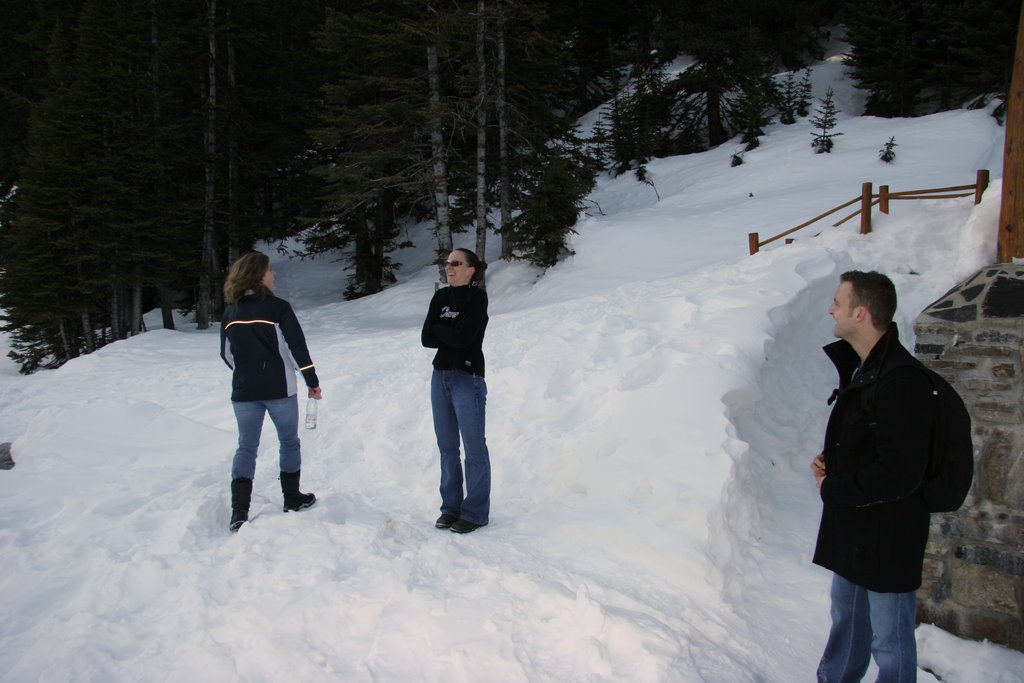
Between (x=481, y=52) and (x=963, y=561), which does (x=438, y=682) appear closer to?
(x=963, y=561)

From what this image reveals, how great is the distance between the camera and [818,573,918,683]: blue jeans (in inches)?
99.0

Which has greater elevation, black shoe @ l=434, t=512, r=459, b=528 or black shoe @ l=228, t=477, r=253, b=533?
black shoe @ l=228, t=477, r=253, b=533

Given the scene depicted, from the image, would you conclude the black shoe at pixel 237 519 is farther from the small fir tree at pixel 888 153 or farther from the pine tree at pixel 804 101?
the pine tree at pixel 804 101

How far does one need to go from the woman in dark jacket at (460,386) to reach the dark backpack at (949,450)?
2646 mm

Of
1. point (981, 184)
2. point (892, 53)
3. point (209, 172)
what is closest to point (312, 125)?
point (209, 172)

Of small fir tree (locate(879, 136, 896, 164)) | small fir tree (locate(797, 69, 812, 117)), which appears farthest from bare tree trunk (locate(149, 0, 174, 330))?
small fir tree (locate(797, 69, 812, 117))

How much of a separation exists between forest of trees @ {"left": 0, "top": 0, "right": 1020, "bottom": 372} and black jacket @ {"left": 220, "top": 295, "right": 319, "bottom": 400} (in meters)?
12.0

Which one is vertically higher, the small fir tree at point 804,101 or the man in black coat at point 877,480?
the small fir tree at point 804,101

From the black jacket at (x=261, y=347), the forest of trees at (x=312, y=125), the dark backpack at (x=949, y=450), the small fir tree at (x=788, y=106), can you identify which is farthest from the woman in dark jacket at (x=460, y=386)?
the small fir tree at (x=788, y=106)

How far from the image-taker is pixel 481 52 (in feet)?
56.0

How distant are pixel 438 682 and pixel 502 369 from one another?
4681 mm

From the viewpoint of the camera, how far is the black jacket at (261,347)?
4.37 m

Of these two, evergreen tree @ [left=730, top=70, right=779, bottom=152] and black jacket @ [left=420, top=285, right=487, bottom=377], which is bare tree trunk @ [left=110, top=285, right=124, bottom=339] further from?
evergreen tree @ [left=730, top=70, right=779, bottom=152]

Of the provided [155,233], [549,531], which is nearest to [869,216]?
[549,531]
